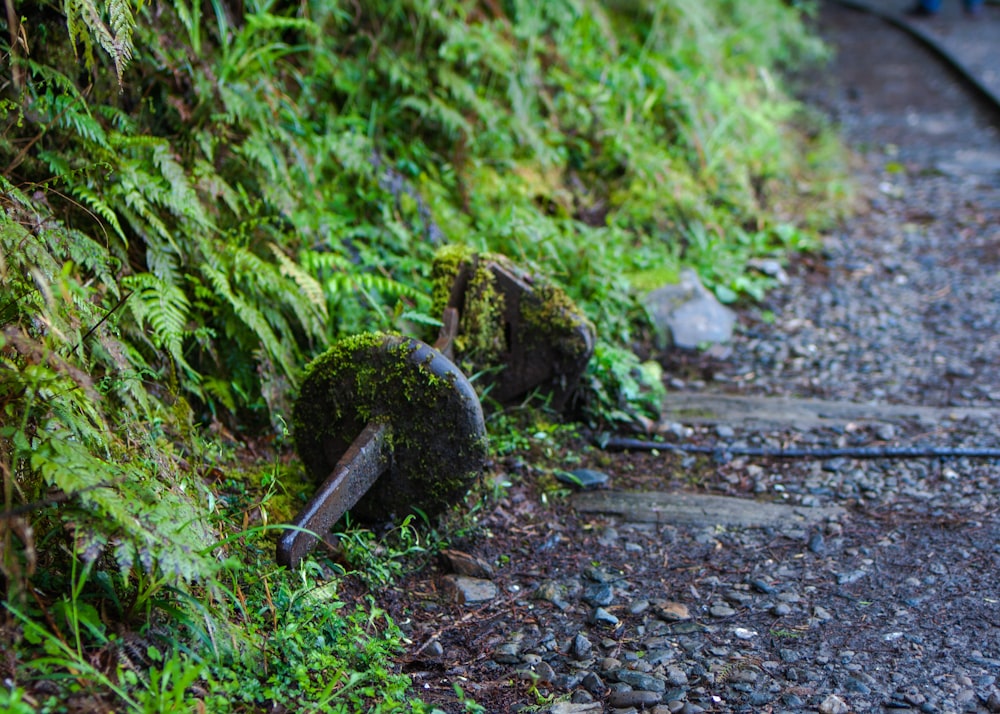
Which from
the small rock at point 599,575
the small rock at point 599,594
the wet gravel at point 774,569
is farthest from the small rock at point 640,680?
the small rock at point 599,575

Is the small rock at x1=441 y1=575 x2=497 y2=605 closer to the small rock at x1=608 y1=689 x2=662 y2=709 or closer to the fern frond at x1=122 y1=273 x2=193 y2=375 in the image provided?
the small rock at x1=608 y1=689 x2=662 y2=709

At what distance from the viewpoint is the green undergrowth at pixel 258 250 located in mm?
2215

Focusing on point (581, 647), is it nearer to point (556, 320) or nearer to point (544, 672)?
point (544, 672)

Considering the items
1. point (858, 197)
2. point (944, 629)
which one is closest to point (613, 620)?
point (944, 629)

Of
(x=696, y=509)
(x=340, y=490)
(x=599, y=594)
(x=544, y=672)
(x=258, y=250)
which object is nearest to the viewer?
(x=544, y=672)

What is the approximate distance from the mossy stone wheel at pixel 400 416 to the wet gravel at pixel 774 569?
1.01 feet

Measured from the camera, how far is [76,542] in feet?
6.84

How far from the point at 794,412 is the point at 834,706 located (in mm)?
2008

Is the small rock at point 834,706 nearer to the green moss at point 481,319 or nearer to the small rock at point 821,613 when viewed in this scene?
the small rock at point 821,613

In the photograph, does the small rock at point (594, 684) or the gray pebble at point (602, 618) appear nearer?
the small rock at point (594, 684)

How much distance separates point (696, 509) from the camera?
3.50m

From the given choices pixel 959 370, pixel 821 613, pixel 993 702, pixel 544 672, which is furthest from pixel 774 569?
pixel 959 370

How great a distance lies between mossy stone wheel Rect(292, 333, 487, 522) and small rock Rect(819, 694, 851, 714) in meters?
1.32

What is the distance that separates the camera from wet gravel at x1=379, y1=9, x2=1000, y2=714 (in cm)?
253
